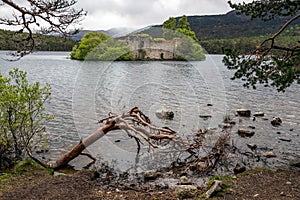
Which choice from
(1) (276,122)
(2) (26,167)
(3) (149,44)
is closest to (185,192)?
(2) (26,167)

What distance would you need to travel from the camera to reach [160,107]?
23.2 metres

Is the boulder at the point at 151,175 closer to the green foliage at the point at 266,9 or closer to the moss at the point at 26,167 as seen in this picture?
the moss at the point at 26,167

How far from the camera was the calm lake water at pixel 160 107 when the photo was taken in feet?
43.9

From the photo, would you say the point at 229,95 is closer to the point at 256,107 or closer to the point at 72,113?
the point at 256,107

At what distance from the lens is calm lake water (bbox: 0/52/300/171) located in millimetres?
13391

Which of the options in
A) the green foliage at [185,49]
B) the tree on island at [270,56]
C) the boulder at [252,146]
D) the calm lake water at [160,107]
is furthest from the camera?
the green foliage at [185,49]

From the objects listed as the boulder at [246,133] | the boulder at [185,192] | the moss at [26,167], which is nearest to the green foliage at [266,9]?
the boulder at [185,192]

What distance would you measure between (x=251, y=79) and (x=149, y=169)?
19.2ft

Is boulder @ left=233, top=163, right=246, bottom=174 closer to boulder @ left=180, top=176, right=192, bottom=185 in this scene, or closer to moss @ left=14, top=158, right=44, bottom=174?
boulder @ left=180, top=176, right=192, bottom=185

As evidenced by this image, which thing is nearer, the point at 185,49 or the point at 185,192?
the point at 185,192

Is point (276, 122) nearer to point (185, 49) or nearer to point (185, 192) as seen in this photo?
point (185, 49)

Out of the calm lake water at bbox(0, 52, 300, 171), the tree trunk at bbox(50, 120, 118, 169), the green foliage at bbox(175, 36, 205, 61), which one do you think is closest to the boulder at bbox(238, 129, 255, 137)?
the calm lake water at bbox(0, 52, 300, 171)

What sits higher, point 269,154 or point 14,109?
point 14,109

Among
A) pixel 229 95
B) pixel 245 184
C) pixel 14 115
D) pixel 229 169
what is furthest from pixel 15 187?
pixel 229 95
